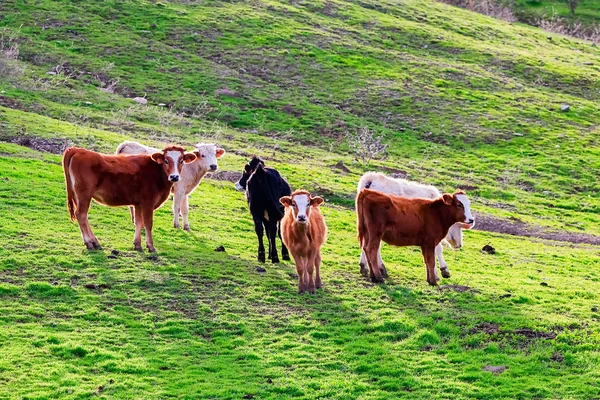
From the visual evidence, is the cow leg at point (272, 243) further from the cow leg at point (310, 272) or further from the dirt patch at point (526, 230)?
the dirt patch at point (526, 230)

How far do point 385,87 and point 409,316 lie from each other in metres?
32.3

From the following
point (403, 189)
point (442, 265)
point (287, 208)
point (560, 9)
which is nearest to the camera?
point (287, 208)

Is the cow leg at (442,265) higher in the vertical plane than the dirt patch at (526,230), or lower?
higher

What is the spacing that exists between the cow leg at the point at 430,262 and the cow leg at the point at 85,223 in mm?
6679

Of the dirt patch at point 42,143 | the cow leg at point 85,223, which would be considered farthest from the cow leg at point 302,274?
the dirt patch at point 42,143

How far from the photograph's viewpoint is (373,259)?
58.2 ft

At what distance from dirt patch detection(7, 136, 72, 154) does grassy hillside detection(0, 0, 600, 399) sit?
99 millimetres

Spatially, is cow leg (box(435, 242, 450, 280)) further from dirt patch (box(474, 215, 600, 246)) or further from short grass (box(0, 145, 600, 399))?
dirt patch (box(474, 215, 600, 246))

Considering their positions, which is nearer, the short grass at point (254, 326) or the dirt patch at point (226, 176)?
the short grass at point (254, 326)

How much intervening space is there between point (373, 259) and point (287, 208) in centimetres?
200

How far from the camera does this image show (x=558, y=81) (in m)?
52.0

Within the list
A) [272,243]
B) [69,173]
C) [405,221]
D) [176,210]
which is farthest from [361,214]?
[69,173]

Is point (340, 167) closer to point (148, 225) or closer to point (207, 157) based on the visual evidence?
point (207, 157)

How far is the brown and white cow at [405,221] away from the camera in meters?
17.6
